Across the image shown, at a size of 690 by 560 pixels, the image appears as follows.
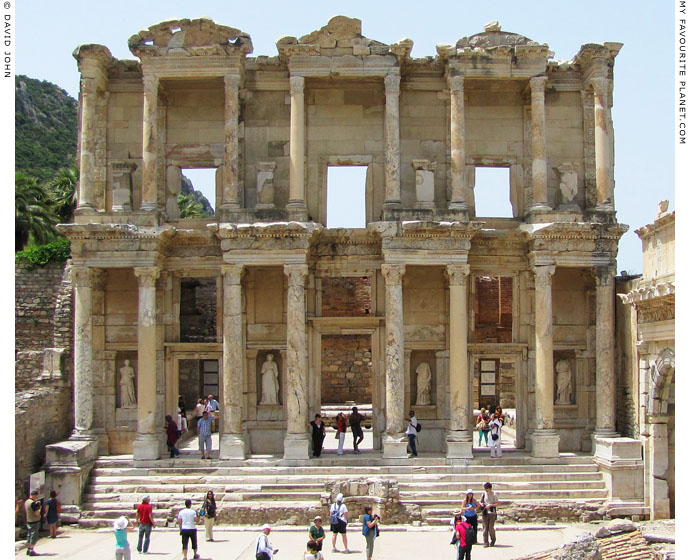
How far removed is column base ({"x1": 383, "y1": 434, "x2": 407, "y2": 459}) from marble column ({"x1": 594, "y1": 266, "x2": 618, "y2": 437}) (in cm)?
471

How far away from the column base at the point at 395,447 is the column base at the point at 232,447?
11.3 feet

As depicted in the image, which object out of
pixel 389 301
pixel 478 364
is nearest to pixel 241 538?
pixel 389 301

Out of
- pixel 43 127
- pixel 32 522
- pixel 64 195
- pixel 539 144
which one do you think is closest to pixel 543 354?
pixel 539 144

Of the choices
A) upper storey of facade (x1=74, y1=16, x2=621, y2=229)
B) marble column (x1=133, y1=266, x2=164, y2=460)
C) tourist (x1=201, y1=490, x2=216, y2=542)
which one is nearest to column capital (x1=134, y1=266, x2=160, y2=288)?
marble column (x1=133, y1=266, x2=164, y2=460)

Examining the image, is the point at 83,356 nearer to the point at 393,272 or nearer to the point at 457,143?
the point at 393,272

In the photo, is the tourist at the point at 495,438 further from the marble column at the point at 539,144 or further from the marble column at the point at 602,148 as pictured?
the marble column at the point at 602,148

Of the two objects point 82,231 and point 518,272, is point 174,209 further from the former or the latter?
point 518,272

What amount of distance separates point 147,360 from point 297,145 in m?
6.44

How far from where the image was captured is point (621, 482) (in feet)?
71.9

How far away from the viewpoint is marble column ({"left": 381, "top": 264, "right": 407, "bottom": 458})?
23156 mm

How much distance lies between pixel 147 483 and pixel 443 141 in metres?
11.3

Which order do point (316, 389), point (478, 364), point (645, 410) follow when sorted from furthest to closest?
point (478, 364) → point (316, 389) → point (645, 410)

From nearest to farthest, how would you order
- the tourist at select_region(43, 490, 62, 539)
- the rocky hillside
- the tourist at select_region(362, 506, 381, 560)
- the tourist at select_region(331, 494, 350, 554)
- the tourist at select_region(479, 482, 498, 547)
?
the tourist at select_region(362, 506, 381, 560) → the tourist at select_region(331, 494, 350, 554) → the tourist at select_region(479, 482, 498, 547) → the tourist at select_region(43, 490, 62, 539) → the rocky hillside

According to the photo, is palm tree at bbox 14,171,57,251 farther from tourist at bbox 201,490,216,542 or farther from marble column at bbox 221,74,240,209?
tourist at bbox 201,490,216,542
